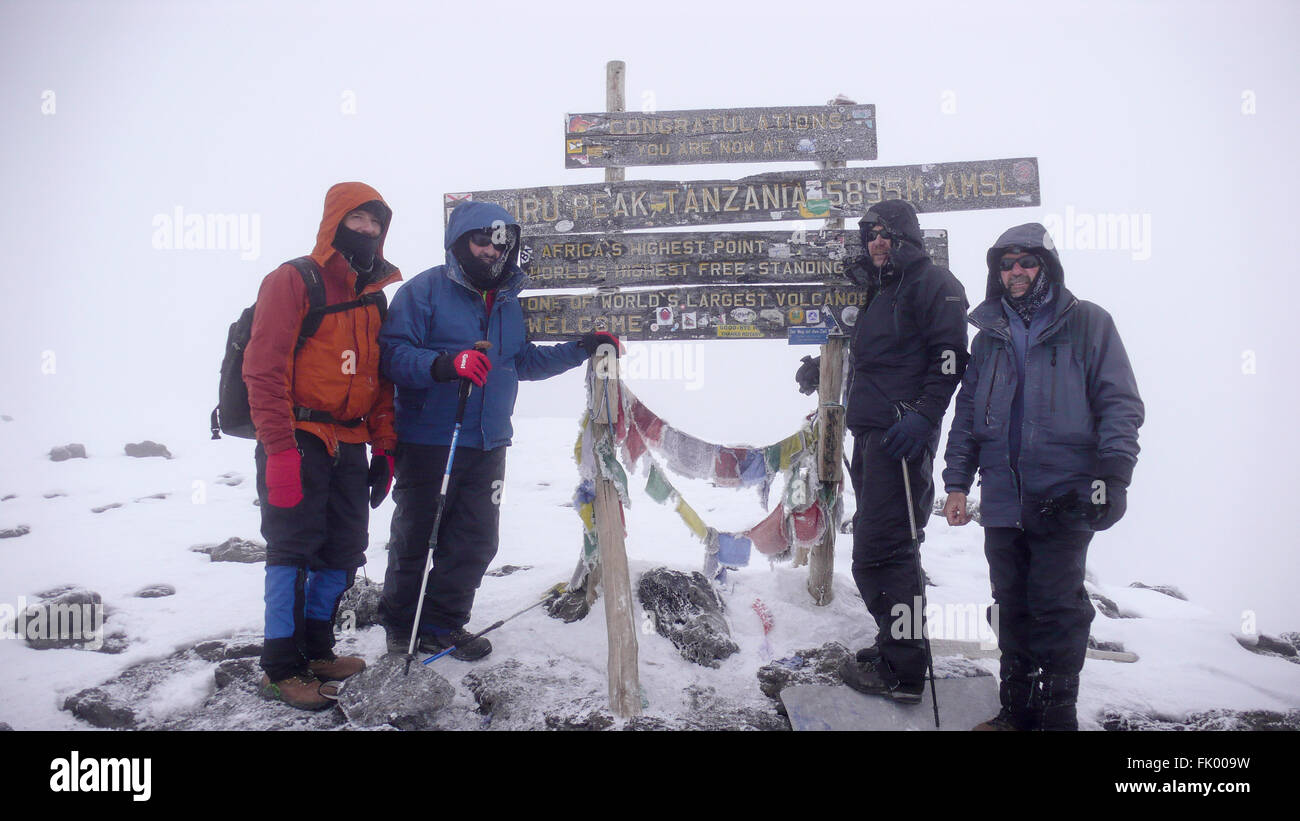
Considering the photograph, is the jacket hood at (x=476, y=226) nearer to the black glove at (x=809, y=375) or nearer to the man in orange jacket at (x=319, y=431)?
the man in orange jacket at (x=319, y=431)

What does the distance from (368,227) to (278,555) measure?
2080mm

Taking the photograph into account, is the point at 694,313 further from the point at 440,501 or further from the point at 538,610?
the point at 538,610

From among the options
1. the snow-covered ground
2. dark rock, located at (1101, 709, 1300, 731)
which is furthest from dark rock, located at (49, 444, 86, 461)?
dark rock, located at (1101, 709, 1300, 731)

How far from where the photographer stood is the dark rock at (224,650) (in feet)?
13.9

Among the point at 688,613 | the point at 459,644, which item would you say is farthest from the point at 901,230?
the point at 459,644

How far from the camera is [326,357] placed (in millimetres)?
3619

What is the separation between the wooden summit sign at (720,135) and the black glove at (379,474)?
2.71 meters

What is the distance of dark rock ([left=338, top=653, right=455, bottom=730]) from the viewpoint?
3393 millimetres

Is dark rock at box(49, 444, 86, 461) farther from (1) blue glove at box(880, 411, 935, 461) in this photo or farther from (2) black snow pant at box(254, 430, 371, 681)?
(1) blue glove at box(880, 411, 935, 461)

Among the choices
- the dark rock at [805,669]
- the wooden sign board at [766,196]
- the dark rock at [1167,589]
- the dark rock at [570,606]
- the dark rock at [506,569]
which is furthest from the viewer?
the dark rock at [1167,589]

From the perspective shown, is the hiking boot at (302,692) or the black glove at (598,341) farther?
the black glove at (598,341)

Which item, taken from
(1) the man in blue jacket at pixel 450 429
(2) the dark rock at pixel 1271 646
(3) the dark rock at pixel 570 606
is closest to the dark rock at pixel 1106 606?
(2) the dark rock at pixel 1271 646

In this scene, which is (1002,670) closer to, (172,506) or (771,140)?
(771,140)

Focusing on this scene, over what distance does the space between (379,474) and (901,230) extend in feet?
12.4
